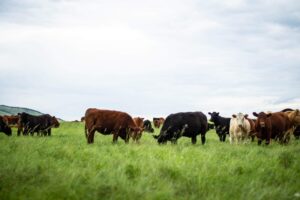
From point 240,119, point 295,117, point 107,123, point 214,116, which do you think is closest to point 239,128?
point 240,119

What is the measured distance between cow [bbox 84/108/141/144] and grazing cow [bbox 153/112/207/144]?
1.41 meters

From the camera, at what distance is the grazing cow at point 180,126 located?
56.1ft

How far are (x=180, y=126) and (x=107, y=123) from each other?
362 centimetres

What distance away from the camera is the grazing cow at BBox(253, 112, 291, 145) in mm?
17703

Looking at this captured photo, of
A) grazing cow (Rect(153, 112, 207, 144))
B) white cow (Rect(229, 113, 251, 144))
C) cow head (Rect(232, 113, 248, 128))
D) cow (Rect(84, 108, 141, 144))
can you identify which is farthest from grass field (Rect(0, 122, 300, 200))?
white cow (Rect(229, 113, 251, 144))

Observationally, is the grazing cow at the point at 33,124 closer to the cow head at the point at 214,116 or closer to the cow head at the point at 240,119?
the cow head at the point at 214,116

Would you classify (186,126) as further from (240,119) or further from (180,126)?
(240,119)

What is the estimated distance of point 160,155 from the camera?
34.8 feet

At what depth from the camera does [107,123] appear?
16281 mm

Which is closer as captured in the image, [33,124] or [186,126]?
[186,126]

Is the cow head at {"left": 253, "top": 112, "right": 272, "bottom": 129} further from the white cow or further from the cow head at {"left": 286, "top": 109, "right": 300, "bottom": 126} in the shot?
the cow head at {"left": 286, "top": 109, "right": 300, "bottom": 126}

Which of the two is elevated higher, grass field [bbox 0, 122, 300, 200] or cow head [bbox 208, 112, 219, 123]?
cow head [bbox 208, 112, 219, 123]

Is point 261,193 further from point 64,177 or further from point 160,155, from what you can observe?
point 160,155

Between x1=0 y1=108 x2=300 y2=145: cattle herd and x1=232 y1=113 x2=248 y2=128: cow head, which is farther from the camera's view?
x1=232 y1=113 x2=248 y2=128: cow head
